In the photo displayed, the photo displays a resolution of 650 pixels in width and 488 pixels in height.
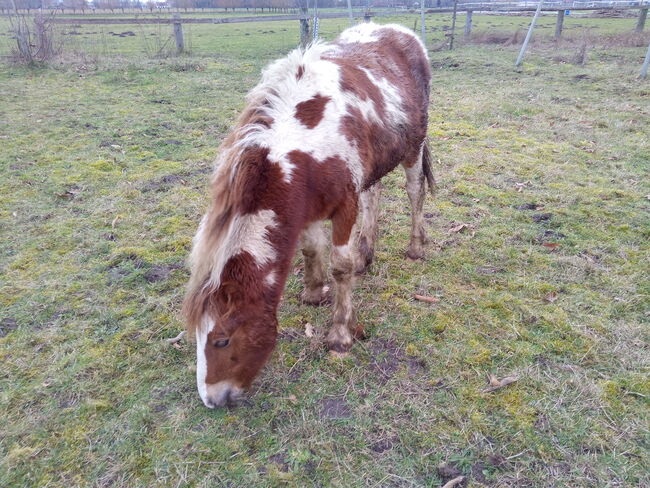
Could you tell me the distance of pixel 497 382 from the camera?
8.59 ft

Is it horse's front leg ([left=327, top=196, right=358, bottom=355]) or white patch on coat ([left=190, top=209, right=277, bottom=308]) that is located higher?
white patch on coat ([left=190, top=209, right=277, bottom=308])

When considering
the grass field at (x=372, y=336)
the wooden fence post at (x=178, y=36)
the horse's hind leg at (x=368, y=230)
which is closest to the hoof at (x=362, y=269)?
the horse's hind leg at (x=368, y=230)

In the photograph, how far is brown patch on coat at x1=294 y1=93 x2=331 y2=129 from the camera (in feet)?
7.67

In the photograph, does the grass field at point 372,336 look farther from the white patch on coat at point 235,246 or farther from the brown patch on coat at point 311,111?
the brown patch on coat at point 311,111

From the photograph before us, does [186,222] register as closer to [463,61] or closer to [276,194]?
[276,194]

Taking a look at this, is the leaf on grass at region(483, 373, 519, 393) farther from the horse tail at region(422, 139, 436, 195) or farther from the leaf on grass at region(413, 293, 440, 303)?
the horse tail at region(422, 139, 436, 195)

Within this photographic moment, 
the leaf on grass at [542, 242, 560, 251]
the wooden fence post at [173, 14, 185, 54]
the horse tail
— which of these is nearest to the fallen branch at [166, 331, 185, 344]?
the horse tail

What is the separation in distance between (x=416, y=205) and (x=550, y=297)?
1365mm

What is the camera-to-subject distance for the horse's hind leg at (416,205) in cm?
387

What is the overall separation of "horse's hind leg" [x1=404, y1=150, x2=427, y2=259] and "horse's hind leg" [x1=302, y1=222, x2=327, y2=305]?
0.98 metres

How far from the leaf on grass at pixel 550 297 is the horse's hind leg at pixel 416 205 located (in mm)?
1085

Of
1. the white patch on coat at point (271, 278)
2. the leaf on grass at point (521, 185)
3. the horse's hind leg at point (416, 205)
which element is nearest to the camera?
the white patch on coat at point (271, 278)

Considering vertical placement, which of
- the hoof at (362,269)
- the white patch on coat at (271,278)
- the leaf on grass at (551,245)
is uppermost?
the white patch on coat at (271,278)

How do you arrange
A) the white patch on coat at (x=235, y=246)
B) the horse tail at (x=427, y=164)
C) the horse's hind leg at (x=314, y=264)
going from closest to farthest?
the white patch on coat at (x=235, y=246) → the horse's hind leg at (x=314, y=264) → the horse tail at (x=427, y=164)
